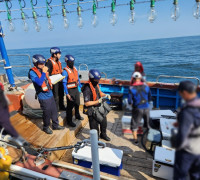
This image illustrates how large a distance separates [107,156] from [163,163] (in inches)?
66.6

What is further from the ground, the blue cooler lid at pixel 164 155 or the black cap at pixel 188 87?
the black cap at pixel 188 87

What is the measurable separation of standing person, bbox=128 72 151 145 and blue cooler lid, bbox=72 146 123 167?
13.1 ft

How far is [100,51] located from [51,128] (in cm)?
534

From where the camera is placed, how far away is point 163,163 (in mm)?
4328

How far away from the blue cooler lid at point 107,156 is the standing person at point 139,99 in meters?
3.98

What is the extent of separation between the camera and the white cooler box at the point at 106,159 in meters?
4.57

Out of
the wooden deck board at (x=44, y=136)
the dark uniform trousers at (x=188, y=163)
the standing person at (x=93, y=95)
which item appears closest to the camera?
the dark uniform trousers at (x=188, y=163)

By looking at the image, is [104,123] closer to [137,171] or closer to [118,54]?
[137,171]

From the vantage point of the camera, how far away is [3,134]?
1.39 meters

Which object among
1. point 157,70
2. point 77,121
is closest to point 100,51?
point 157,70

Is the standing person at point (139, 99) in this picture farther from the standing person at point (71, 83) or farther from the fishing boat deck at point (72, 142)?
the standing person at point (71, 83)

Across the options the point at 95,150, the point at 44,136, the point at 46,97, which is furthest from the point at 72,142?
the point at 95,150

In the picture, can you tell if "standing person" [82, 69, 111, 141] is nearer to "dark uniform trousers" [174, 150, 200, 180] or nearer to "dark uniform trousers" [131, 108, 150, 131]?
"dark uniform trousers" [131, 108, 150, 131]

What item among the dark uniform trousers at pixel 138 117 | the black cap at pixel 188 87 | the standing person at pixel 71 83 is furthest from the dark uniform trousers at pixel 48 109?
the black cap at pixel 188 87
